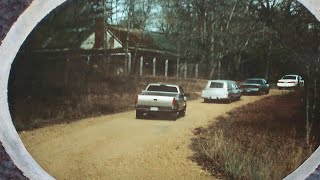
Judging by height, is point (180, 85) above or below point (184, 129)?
above

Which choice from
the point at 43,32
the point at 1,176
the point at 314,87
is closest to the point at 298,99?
the point at 314,87

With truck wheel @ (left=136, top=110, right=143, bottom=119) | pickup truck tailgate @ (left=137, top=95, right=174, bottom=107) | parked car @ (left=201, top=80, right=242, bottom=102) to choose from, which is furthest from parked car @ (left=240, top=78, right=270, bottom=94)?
truck wheel @ (left=136, top=110, right=143, bottom=119)

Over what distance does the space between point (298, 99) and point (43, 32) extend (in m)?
2.43

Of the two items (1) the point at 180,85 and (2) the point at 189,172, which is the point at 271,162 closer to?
(2) the point at 189,172

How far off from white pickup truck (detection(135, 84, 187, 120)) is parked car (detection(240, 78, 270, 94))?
0.59 meters

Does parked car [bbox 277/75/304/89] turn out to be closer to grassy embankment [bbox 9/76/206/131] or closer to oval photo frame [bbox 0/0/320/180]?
oval photo frame [bbox 0/0/320/180]

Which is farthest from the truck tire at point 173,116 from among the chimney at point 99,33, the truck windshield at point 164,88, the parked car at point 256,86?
the chimney at point 99,33

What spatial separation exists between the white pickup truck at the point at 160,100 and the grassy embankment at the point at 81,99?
0.05 metres

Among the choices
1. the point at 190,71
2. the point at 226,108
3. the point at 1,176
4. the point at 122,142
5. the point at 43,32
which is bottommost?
the point at 1,176

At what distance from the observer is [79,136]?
4.57 m

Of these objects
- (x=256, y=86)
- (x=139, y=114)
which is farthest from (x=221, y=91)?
(x=139, y=114)

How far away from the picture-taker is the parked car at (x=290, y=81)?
467cm

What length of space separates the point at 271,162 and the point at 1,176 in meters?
2.53

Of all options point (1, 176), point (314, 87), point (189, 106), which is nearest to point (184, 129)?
point (189, 106)
